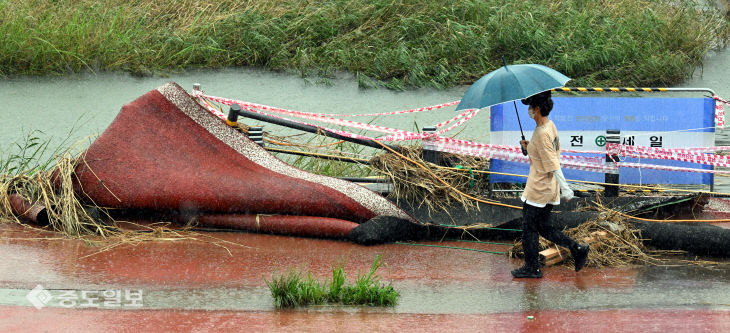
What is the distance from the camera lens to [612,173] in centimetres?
831

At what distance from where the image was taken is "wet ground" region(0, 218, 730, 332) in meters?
5.36

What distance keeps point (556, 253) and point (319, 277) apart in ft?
6.42

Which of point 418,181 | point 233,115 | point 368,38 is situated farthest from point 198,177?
point 368,38

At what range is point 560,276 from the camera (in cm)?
670

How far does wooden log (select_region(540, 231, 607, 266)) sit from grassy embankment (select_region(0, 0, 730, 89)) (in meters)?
6.10

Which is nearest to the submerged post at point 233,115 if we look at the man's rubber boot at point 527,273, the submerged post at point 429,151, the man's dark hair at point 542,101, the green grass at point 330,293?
the submerged post at point 429,151

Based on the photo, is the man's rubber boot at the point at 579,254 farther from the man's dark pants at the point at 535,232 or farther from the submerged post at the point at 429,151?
the submerged post at the point at 429,151

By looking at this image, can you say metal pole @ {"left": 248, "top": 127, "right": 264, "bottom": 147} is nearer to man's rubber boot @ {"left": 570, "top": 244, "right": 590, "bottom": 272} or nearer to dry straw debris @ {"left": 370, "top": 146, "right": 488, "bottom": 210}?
dry straw debris @ {"left": 370, "top": 146, "right": 488, "bottom": 210}

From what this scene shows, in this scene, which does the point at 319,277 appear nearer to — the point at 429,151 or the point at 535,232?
the point at 535,232

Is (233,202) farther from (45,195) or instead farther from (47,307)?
(47,307)

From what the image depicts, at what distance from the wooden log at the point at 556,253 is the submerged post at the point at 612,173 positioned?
1.27 metres

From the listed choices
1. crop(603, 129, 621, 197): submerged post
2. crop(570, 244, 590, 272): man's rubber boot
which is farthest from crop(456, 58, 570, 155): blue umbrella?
A: crop(603, 129, 621, 197): submerged post

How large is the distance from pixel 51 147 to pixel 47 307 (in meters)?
7.00

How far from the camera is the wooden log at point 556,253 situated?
6.96m
